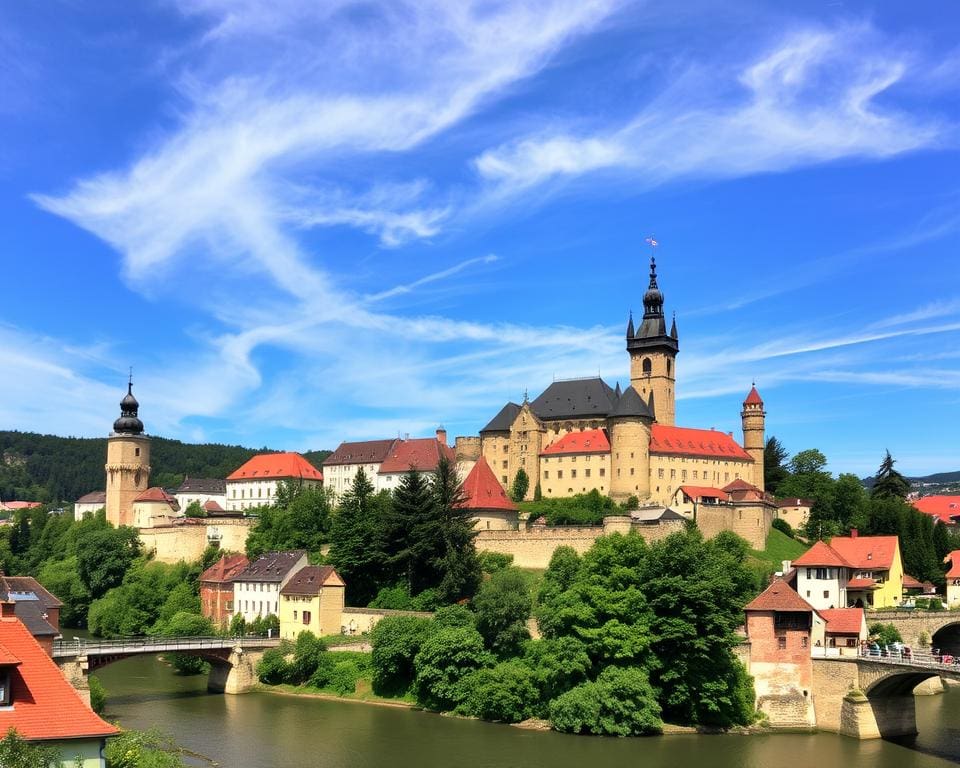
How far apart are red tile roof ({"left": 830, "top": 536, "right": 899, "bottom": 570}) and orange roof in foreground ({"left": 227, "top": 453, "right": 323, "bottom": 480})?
56.9m

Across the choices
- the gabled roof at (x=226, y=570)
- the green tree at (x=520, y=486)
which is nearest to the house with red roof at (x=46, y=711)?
the gabled roof at (x=226, y=570)

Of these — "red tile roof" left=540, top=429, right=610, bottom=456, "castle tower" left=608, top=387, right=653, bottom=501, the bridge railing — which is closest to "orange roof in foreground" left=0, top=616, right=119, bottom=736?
the bridge railing

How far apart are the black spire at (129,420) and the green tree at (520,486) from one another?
44.2 meters

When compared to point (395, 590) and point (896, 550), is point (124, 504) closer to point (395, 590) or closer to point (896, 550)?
point (395, 590)

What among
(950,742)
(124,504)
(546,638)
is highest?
(124,504)

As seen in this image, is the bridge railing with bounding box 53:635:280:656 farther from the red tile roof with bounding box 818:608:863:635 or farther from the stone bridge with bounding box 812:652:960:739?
the red tile roof with bounding box 818:608:863:635

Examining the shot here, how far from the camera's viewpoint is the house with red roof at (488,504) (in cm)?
7788

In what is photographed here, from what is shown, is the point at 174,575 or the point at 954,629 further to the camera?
the point at 174,575

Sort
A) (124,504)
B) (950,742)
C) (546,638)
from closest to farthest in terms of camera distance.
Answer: (950,742), (546,638), (124,504)

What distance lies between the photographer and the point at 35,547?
11850 cm

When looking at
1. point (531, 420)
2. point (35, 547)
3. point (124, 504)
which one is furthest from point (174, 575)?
point (35, 547)

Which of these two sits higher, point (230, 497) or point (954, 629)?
point (230, 497)

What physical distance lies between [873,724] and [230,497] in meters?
78.7

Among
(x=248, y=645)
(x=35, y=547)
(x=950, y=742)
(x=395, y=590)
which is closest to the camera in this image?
(x=950, y=742)
